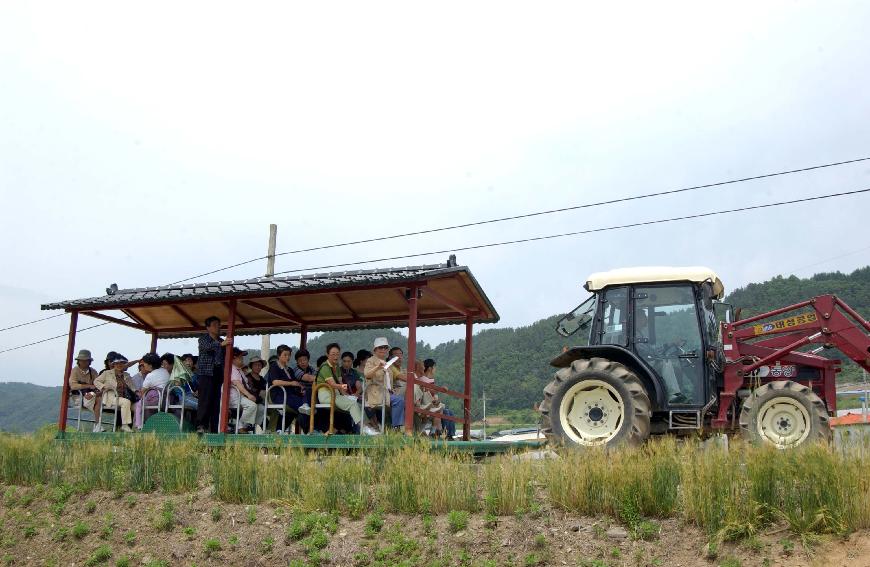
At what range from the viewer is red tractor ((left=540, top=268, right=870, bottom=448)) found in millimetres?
9133

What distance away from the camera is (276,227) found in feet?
72.1

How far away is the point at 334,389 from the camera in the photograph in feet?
37.6

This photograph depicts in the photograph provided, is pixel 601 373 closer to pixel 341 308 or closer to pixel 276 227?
pixel 341 308

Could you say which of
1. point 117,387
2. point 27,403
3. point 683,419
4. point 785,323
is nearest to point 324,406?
point 117,387

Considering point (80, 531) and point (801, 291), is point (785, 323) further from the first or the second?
point (801, 291)

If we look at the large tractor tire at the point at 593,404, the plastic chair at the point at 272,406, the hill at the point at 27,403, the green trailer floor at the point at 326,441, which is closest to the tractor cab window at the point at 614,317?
the large tractor tire at the point at 593,404

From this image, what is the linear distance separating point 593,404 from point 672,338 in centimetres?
136

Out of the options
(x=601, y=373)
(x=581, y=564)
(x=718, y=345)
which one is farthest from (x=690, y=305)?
(x=581, y=564)

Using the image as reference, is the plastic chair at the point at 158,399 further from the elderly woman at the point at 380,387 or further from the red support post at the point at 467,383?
the red support post at the point at 467,383

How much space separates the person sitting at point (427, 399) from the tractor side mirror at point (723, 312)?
4.27 m

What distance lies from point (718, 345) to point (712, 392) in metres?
0.75

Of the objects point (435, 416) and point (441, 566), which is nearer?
point (441, 566)

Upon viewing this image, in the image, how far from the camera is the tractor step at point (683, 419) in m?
9.58

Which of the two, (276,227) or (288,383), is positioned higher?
(276,227)
